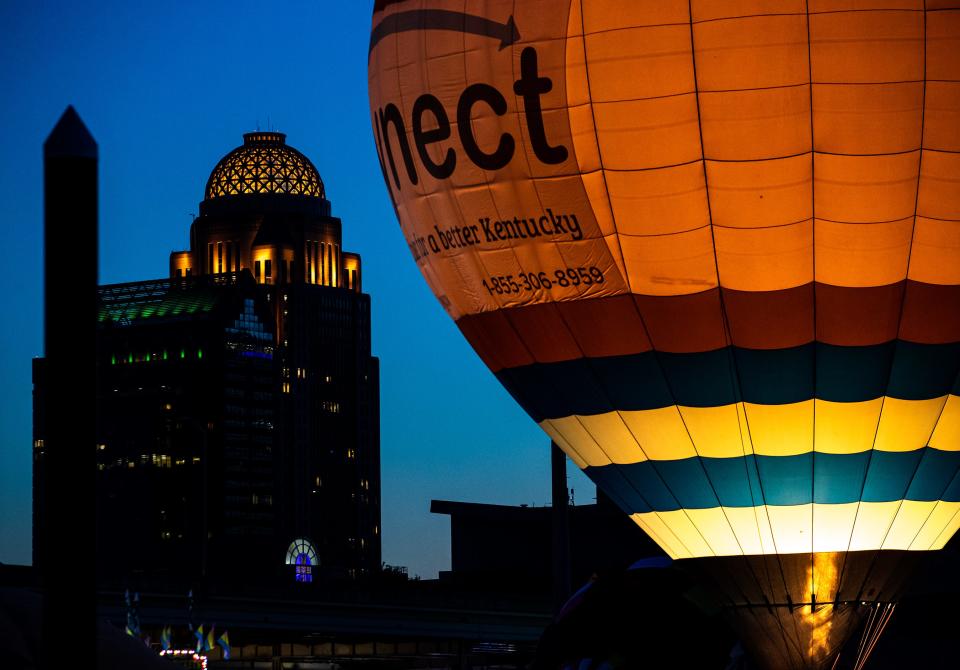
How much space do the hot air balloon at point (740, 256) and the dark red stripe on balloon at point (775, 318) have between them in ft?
0.10

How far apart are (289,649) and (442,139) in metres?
104

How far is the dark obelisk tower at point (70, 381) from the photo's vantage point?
10859mm

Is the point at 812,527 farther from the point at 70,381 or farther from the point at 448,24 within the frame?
the point at 70,381

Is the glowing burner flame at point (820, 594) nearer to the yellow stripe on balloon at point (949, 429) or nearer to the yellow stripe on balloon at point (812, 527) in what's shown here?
the yellow stripe on balloon at point (812, 527)

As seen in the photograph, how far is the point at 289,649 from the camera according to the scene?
12706cm

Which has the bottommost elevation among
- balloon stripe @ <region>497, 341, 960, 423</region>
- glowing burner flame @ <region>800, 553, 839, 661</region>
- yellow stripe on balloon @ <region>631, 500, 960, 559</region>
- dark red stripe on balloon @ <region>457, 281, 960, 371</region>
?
glowing burner flame @ <region>800, 553, 839, 661</region>

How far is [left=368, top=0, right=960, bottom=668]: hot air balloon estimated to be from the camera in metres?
24.0

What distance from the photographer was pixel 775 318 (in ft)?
81.3

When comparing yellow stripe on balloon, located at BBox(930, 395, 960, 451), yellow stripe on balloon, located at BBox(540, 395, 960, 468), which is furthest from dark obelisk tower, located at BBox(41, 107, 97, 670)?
yellow stripe on balloon, located at BBox(930, 395, 960, 451)

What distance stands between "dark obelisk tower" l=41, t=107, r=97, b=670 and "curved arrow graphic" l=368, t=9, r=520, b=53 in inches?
586

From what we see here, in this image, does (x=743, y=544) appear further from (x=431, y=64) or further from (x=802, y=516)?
(x=431, y=64)

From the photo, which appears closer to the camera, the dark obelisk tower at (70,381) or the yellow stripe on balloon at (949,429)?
the dark obelisk tower at (70,381)

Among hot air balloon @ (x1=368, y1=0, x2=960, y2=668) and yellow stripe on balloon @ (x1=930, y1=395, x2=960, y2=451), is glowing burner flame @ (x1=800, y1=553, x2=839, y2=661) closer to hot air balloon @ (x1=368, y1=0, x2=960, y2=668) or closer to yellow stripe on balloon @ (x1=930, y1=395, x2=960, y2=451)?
hot air balloon @ (x1=368, y1=0, x2=960, y2=668)

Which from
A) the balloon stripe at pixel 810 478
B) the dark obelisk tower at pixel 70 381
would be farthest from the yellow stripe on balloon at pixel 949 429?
the dark obelisk tower at pixel 70 381
